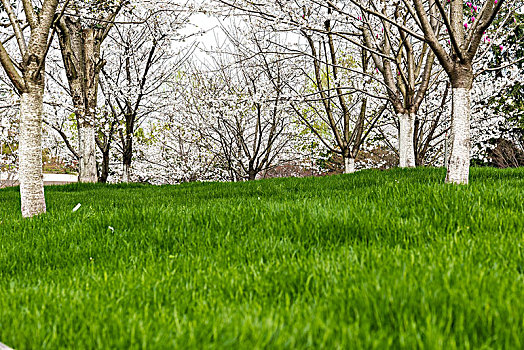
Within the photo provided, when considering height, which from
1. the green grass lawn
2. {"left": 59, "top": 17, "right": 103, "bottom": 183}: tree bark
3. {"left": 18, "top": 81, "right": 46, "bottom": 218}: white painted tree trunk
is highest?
{"left": 59, "top": 17, "right": 103, "bottom": 183}: tree bark

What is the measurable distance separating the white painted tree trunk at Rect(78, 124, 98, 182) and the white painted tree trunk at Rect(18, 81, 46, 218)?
17.7ft

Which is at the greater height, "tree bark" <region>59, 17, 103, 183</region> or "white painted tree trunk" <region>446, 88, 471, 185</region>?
"tree bark" <region>59, 17, 103, 183</region>

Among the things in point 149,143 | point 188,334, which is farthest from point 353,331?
point 149,143

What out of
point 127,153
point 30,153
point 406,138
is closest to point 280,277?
point 30,153

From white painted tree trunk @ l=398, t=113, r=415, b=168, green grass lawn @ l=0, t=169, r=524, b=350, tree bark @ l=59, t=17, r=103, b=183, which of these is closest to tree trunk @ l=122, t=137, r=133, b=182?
tree bark @ l=59, t=17, r=103, b=183

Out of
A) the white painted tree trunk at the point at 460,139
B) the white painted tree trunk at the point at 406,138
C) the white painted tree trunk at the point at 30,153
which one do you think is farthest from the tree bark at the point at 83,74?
the white painted tree trunk at the point at 460,139

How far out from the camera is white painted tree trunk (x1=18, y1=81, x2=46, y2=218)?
4.30 meters

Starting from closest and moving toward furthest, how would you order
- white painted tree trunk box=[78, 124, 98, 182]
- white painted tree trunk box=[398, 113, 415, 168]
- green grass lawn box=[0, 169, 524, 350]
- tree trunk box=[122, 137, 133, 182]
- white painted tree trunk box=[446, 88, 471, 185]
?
1. green grass lawn box=[0, 169, 524, 350]
2. white painted tree trunk box=[446, 88, 471, 185]
3. white painted tree trunk box=[398, 113, 415, 168]
4. white painted tree trunk box=[78, 124, 98, 182]
5. tree trunk box=[122, 137, 133, 182]

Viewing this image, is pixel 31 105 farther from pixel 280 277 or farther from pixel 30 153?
pixel 280 277

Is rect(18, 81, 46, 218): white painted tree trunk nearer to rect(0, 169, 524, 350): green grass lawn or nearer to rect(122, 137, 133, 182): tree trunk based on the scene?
rect(0, 169, 524, 350): green grass lawn

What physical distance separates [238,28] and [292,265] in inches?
546

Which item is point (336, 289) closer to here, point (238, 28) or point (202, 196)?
point (202, 196)

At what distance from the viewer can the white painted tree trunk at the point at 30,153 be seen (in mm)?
4301

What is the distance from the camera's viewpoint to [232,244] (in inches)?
97.3
